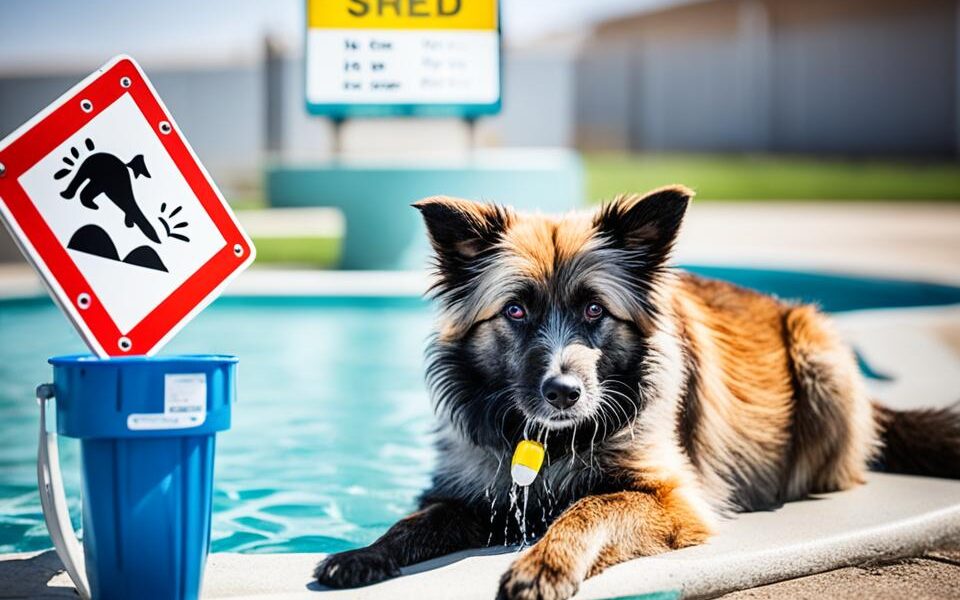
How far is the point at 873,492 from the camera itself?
4254mm

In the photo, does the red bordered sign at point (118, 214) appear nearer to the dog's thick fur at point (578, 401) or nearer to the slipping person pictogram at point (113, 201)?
the slipping person pictogram at point (113, 201)

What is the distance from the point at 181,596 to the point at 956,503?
265cm

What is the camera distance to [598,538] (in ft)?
10.5

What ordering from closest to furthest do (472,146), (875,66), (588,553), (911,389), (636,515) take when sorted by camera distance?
(588,553), (636,515), (911,389), (472,146), (875,66)

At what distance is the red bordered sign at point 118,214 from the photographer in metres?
2.78

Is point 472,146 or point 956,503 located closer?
point 956,503

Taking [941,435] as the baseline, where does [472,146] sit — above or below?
above

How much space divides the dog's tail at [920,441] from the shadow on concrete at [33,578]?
3242 millimetres

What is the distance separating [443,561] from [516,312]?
2.63ft

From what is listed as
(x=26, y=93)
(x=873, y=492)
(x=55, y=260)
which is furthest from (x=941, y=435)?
(x=26, y=93)

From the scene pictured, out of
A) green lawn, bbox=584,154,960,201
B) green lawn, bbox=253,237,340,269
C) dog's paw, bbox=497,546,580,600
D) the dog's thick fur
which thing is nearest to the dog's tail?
the dog's thick fur

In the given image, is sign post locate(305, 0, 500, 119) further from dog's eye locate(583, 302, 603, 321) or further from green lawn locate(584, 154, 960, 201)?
green lawn locate(584, 154, 960, 201)

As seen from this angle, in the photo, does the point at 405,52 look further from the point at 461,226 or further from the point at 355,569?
the point at 355,569

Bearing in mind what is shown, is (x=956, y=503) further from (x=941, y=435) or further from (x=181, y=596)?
(x=181, y=596)
